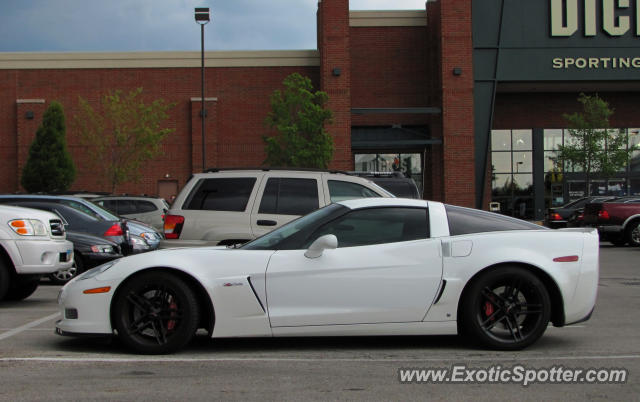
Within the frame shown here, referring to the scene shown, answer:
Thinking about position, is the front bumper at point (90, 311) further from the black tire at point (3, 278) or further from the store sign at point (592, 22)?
the store sign at point (592, 22)

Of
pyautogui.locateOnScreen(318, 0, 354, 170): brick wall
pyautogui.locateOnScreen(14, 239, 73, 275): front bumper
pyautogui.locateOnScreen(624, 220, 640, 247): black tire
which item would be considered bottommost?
pyautogui.locateOnScreen(624, 220, 640, 247): black tire

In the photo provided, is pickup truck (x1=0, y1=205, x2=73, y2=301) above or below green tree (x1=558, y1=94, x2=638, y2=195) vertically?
Result: below

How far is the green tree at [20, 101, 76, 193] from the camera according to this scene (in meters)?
35.8

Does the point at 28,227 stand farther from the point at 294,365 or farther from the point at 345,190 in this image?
the point at 294,365

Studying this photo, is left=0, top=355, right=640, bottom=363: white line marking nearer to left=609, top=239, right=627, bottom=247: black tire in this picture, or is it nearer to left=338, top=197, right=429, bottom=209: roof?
left=338, top=197, right=429, bottom=209: roof

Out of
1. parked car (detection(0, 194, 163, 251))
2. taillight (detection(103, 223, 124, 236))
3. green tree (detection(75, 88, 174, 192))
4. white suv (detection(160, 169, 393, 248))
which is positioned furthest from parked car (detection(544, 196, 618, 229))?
green tree (detection(75, 88, 174, 192))

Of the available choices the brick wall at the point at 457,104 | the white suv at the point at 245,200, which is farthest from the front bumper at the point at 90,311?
the brick wall at the point at 457,104

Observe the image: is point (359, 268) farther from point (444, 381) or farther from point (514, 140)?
point (514, 140)

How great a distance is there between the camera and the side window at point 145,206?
74.2ft

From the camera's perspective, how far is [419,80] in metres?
40.3

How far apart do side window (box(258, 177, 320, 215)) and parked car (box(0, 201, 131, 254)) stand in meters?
4.34

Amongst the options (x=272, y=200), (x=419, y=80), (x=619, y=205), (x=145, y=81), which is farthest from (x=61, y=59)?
(x=272, y=200)

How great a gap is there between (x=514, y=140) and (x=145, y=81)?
19.9 metres

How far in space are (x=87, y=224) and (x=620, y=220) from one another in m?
15.7
